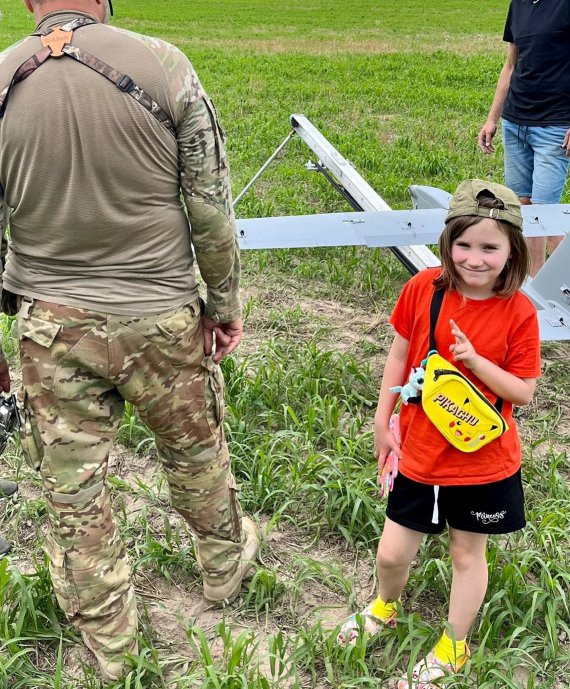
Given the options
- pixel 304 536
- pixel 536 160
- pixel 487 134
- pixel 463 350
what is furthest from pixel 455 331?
pixel 487 134

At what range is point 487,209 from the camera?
1.97m

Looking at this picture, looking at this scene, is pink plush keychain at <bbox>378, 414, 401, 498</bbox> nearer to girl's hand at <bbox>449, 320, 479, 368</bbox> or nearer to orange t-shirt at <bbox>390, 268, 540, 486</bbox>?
orange t-shirt at <bbox>390, 268, 540, 486</bbox>

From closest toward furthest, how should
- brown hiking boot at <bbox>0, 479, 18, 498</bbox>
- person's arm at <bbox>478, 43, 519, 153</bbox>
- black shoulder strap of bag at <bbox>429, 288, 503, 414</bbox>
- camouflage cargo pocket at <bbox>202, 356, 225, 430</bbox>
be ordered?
black shoulder strap of bag at <bbox>429, 288, 503, 414</bbox> → camouflage cargo pocket at <bbox>202, 356, 225, 430</bbox> → brown hiking boot at <bbox>0, 479, 18, 498</bbox> → person's arm at <bbox>478, 43, 519, 153</bbox>

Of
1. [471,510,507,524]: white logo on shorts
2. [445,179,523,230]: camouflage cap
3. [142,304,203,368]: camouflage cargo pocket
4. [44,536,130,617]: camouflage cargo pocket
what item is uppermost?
[445,179,523,230]: camouflage cap

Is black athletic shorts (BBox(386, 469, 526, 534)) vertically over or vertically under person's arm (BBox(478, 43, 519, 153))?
under

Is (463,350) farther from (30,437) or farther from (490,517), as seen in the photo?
(30,437)

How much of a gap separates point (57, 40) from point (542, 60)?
3.38 metres

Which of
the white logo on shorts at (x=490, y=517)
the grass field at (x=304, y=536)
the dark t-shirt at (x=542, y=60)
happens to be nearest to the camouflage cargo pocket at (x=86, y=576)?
the grass field at (x=304, y=536)

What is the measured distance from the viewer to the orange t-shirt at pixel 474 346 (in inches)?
79.0

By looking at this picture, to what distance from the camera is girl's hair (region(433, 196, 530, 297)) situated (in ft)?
6.49

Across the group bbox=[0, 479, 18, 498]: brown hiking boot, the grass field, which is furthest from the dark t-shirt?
bbox=[0, 479, 18, 498]: brown hiking boot

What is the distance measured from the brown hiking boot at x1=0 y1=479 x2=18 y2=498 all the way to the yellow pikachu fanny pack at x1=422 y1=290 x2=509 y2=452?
2.04m

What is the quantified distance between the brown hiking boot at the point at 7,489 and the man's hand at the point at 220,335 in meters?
1.39

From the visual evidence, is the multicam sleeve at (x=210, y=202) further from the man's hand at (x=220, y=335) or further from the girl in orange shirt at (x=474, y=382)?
the girl in orange shirt at (x=474, y=382)
